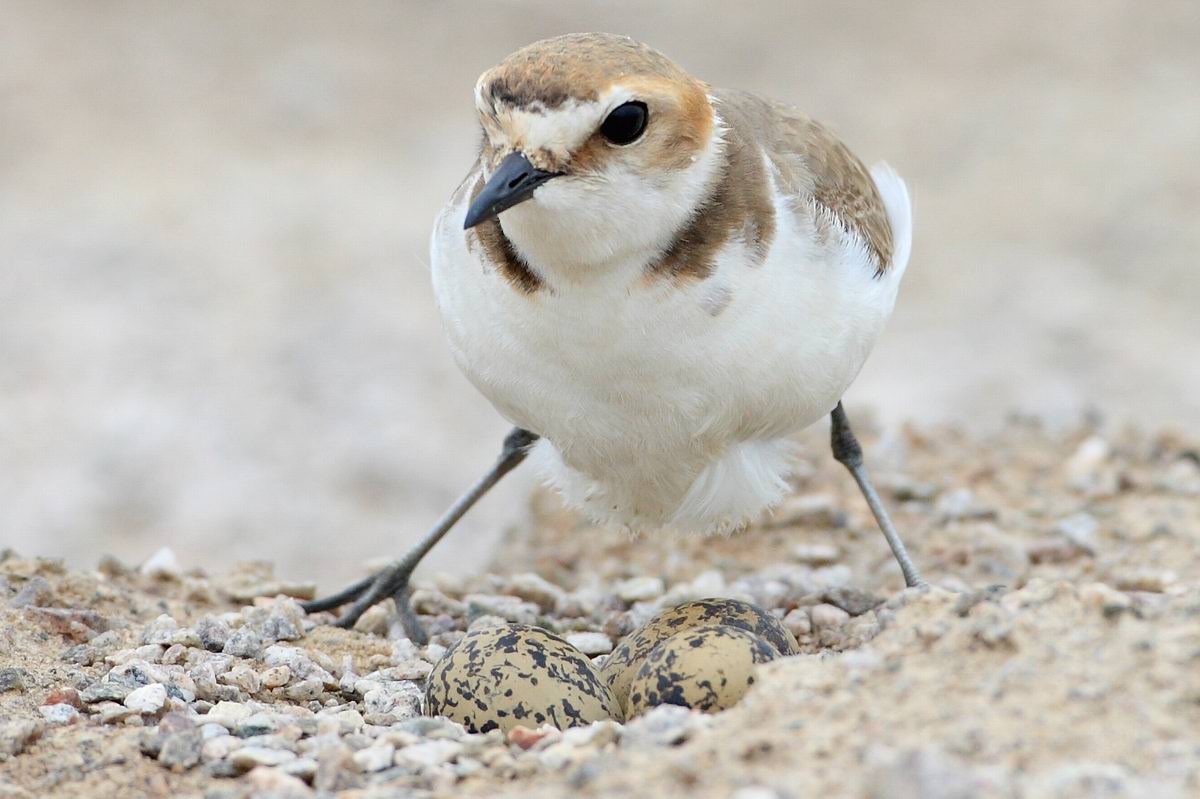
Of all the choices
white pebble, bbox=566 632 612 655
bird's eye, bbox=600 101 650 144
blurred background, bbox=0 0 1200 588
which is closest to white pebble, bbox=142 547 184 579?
white pebble, bbox=566 632 612 655

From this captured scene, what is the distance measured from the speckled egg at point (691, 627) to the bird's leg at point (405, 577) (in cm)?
115

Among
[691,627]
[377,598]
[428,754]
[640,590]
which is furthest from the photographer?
[640,590]

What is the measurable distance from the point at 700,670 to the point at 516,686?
1.44 ft

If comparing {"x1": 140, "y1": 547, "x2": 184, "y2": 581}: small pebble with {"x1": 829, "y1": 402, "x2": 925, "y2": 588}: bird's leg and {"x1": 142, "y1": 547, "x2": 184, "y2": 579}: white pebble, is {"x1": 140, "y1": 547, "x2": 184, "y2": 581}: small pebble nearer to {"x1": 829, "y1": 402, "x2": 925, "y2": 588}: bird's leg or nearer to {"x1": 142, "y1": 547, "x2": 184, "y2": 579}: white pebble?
{"x1": 142, "y1": 547, "x2": 184, "y2": 579}: white pebble

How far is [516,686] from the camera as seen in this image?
3.71 m

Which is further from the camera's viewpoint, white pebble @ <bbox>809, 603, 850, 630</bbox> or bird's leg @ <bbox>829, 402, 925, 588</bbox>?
bird's leg @ <bbox>829, 402, 925, 588</bbox>

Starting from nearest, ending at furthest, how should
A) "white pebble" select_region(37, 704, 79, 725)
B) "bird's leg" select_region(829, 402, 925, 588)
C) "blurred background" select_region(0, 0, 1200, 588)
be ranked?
"white pebble" select_region(37, 704, 79, 725) → "bird's leg" select_region(829, 402, 925, 588) → "blurred background" select_region(0, 0, 1200, 588)

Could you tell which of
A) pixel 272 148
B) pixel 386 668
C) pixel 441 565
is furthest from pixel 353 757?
pixel 272 148

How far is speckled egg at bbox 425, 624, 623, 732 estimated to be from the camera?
3682 mm

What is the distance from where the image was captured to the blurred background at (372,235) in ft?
26.6

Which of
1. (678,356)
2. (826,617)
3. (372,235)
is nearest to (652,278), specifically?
(678,356)

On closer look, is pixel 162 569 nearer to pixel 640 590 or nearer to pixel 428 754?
pixel 640 590

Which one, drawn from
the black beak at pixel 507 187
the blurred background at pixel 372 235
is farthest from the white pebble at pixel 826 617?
the blurred background at pixel 372 235

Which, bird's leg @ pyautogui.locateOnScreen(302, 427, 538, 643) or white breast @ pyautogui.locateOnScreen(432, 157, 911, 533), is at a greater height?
bird's leg @ pyautogui.locateOnScreen(302, 427, 538, 643)
